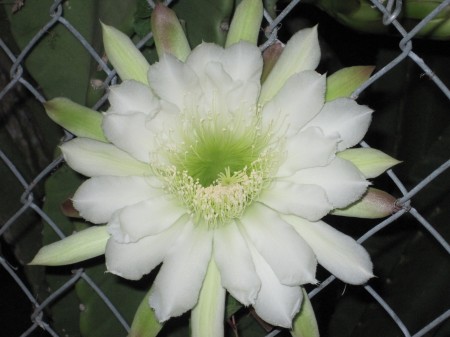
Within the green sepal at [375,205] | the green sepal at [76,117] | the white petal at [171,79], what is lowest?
the green sepal at [375,205]

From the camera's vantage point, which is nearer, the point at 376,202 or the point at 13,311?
the point at 376,202

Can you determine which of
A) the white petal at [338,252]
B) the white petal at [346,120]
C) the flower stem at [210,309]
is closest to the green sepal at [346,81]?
the white petal at [346,120]

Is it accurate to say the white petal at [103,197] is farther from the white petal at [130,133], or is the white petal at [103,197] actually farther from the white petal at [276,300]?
the white petal at [276,300]

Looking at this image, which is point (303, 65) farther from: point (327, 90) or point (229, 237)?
point (229, 237)

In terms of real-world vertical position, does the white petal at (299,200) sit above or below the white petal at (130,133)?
below

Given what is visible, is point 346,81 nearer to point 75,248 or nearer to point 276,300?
point 276,300

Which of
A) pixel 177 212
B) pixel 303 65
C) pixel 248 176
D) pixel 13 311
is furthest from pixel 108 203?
pixel 13 311

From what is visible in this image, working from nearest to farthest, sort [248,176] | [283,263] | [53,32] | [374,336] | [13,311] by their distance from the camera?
[283,263]
[248,176]
[53,32]
[374,336]
[13,311]
